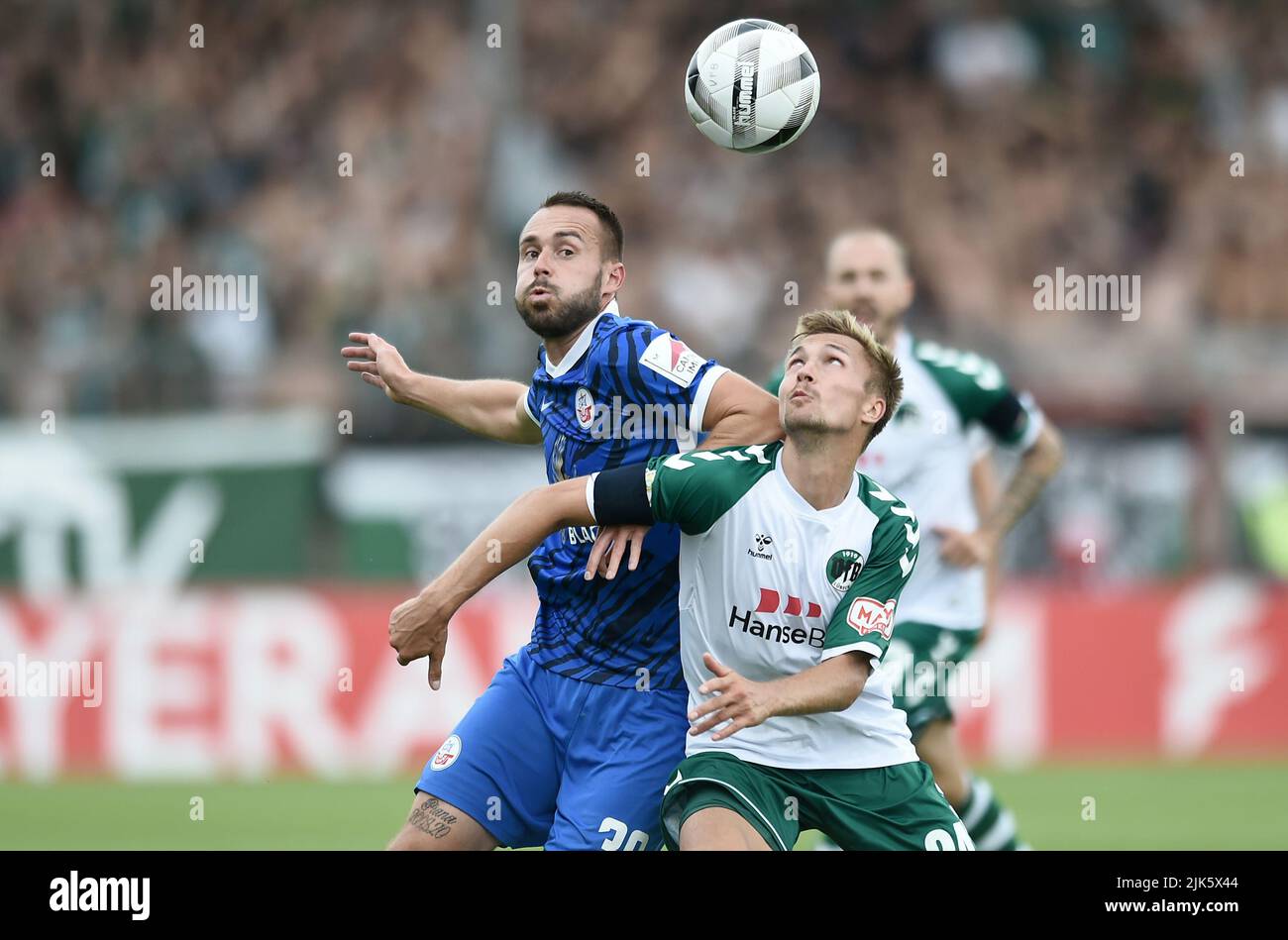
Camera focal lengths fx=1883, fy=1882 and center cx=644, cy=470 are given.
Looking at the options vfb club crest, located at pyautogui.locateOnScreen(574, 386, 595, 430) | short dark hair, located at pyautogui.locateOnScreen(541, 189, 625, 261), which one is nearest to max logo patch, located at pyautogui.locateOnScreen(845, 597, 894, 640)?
vfb club crest, located at pyautogui.locateOnScreen(574, 386, 595, 430)

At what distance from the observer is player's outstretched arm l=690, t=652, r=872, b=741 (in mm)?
5273

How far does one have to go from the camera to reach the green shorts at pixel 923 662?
7.84 m

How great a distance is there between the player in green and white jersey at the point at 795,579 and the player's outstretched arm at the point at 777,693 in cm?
1

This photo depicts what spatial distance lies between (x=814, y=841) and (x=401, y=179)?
10.1 m

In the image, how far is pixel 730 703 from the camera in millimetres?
5281

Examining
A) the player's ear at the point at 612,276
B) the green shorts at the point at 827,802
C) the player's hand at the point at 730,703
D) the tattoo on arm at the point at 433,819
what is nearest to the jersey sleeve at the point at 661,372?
the player's ear at the point at 612,276

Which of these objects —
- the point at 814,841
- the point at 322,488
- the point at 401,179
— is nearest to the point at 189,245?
the point at 401,179

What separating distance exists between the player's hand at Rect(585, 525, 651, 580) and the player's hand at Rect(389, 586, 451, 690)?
466 mm

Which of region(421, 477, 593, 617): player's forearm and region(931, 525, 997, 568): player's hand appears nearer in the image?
region(421, 477, 593, 617): player's forearm

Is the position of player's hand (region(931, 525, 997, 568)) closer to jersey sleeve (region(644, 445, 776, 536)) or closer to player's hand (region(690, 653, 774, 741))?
jersey sleeve (region(644, 445, 776, 536))

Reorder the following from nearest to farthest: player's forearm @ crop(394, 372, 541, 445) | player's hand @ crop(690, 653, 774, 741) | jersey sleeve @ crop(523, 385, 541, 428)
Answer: player's hand @ crop(690, 653, 774, 741), jersey sleeve @ crop(523, 385, 541, 428), player's forearm @ crop(394, 372, 541, 445)

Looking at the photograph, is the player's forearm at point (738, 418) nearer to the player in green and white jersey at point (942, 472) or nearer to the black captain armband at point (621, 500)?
the black captain armband at point (621, 500)

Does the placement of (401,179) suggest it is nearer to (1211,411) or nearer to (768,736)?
(1211,411)

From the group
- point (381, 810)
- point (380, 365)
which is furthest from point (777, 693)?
point (381, 810)
